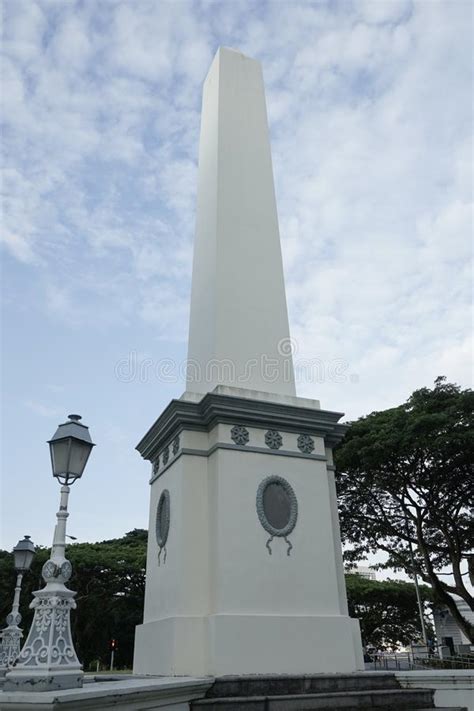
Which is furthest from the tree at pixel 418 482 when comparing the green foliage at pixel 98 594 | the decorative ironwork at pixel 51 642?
the decorative ironwork at pixel 51 642

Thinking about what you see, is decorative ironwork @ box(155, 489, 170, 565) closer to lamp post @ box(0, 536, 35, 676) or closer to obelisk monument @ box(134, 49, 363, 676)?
obelisk monument @ box(134, 49, 363, 676)

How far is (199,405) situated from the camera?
8094 mm

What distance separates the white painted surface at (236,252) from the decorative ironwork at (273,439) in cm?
90

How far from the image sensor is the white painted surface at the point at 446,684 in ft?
22.5

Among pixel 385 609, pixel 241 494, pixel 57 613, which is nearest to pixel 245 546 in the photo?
pixel 241 494

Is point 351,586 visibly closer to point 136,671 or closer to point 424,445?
point 424,445

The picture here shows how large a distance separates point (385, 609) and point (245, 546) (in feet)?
98.5

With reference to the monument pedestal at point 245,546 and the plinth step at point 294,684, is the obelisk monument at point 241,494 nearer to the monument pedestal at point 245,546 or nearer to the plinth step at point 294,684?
the monument pedestal at point 245,546

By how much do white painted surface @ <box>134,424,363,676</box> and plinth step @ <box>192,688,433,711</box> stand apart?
63 centimetres

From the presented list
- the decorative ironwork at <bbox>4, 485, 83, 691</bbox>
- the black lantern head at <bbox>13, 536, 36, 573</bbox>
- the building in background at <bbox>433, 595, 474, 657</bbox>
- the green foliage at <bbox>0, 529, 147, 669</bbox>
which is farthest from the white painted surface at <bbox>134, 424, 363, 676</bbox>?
the building in background at <bbox>433, 595, 474, 657</bbox>

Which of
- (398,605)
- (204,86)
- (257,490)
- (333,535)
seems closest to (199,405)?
(257,490)

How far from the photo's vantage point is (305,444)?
852 centimetres

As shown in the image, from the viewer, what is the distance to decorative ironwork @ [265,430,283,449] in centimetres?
820

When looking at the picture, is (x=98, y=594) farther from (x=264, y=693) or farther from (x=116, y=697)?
(x=116, y=697)
